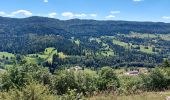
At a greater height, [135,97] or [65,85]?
[135,97]

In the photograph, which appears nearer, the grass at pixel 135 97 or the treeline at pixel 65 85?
the treeline at pixel 65 85

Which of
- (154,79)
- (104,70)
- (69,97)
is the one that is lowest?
(104,70)

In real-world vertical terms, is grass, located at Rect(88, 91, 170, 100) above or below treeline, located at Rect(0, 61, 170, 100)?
above

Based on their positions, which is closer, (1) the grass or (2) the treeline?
(2) the treeline

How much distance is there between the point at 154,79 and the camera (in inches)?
1593

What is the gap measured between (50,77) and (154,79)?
18612 mm

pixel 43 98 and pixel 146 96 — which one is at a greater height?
pixel 43 98

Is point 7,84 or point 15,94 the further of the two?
point 7,84

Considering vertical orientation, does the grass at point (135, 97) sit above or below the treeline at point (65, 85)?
above

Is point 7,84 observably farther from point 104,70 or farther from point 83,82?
point 104,70

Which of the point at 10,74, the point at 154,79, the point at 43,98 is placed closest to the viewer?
the point at 43,98

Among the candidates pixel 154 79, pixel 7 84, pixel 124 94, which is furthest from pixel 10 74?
pixel 124 94

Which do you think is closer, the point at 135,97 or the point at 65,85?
the point at 135,97

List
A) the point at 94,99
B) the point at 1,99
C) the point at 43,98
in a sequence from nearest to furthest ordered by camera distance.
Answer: the point at 43,98 → the point at 1,99 → the point at 94,99
